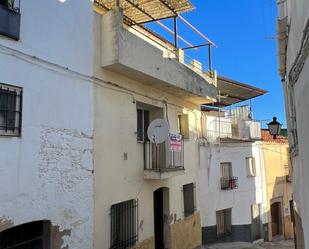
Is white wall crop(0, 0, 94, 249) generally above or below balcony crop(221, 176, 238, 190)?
above

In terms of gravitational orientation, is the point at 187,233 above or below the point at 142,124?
below

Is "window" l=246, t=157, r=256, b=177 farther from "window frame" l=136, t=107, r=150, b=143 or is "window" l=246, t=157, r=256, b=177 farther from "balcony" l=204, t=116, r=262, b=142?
"window frame" l=136, t=107, r=150, b=143

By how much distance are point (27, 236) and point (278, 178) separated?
16986 mm

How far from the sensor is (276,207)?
2150 cm

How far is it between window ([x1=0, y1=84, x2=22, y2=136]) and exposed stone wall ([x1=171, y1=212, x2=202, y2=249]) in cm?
756

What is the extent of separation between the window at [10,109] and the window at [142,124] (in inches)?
191

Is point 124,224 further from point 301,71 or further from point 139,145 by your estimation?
point 301,71

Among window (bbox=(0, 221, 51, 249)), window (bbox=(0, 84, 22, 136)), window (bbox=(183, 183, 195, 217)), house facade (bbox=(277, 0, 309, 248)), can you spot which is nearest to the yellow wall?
window (bbox=(183, 183, 195, 217))

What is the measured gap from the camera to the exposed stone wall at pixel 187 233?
12703 millimetres

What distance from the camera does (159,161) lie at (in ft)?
37.4

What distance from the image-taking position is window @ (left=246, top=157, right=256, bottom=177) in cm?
1870

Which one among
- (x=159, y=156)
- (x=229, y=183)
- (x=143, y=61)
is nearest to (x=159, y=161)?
(x=159, y=156)

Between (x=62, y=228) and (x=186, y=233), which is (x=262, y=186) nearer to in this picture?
(x=186, y=233)

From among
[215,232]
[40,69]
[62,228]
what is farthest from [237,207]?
[40,69]
